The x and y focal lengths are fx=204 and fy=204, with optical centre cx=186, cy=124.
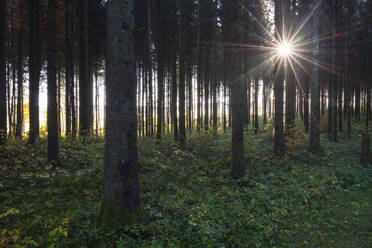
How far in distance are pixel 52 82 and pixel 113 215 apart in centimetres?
642

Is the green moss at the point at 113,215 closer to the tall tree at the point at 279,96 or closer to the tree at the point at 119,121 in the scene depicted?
the tree at the point at 119,121

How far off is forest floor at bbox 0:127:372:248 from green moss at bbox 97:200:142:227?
0.50ft

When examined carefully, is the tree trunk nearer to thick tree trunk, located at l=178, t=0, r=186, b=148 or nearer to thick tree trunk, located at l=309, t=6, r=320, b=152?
thick tree trunk, located at l=178, t=0, r=186, b=148

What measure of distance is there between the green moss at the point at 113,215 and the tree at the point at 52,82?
16.7 feet

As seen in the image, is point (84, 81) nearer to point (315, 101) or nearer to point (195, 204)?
point (195, 204)

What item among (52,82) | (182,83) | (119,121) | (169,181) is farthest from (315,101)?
(52,82)

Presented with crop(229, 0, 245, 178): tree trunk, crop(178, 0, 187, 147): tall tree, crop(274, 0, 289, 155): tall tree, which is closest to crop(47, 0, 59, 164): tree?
crop(178, 0, 187, 147): tall tree

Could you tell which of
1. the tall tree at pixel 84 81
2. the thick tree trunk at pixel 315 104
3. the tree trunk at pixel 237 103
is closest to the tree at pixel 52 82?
the tall tree at pixel 84 81

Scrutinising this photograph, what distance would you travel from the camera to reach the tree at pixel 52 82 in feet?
26.1

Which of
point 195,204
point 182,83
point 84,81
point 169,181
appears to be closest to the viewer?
point 195,204

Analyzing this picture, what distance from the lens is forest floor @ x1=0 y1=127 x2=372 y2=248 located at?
4281 mm

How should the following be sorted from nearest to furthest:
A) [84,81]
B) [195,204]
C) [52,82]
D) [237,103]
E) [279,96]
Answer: [195,204] → [237,103] → [52,82] → [279,96] → [84,81]

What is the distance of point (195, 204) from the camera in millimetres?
5891

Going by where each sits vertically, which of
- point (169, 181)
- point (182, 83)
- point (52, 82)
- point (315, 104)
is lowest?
point (169, 181)
